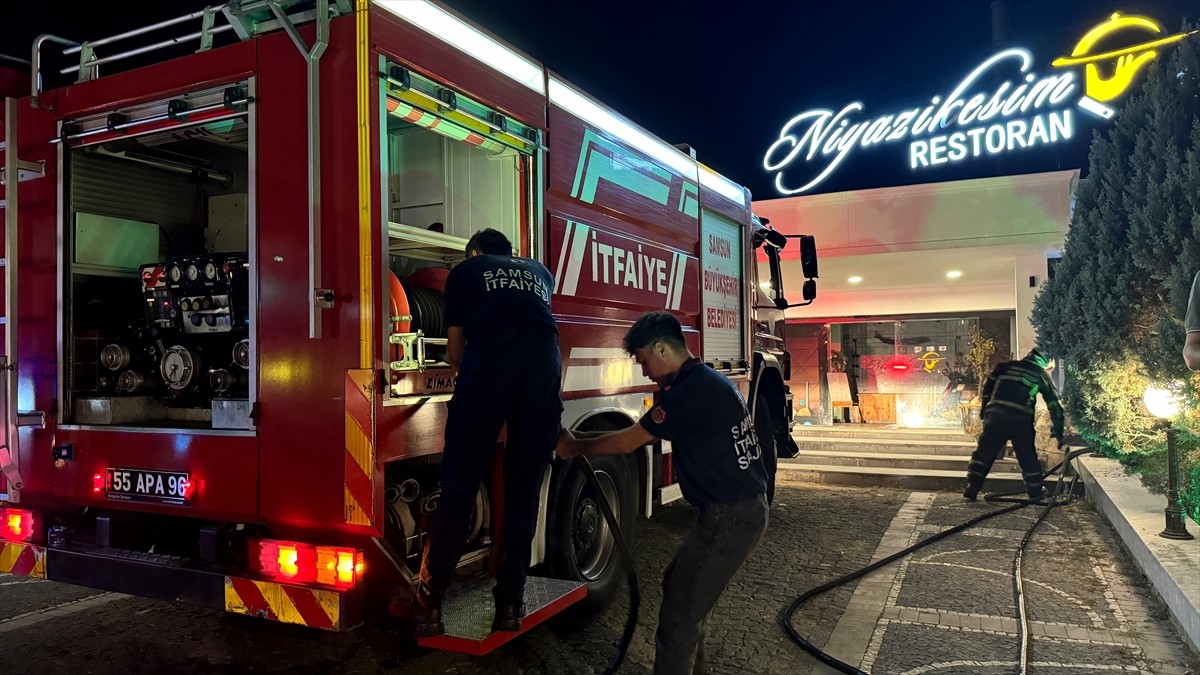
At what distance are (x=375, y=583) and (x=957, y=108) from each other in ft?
46.1

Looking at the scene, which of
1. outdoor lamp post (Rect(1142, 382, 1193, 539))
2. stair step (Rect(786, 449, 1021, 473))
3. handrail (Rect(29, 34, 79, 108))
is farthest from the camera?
stair step (Rect(786, 449, 1021, 473))

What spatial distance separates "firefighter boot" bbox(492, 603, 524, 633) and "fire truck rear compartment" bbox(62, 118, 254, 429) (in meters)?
1.26

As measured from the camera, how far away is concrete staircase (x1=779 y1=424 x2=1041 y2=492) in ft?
29.5

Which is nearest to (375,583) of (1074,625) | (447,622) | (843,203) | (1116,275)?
(447,622)

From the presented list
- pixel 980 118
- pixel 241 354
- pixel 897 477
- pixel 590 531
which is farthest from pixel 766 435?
pixel 980 118

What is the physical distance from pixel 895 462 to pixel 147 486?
8507 millimetres

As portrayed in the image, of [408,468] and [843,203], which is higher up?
[843,203]

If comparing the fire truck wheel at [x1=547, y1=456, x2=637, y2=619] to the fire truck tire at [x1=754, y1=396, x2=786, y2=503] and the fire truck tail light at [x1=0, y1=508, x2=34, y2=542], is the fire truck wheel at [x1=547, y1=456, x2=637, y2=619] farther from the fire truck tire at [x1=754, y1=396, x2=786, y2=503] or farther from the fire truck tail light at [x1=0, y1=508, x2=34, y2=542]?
the fire truck tire at [x1=754, y1=396, x2=786, y2=503]

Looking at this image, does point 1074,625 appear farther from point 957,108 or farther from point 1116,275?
point 957,108

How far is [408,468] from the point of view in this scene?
3.40 m

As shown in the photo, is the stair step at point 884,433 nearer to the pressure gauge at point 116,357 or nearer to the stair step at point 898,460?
the stair step at point 898,460

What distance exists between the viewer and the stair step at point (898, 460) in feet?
31.3

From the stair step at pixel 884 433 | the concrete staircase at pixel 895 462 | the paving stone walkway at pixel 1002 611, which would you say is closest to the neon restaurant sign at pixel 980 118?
the stair step at pixel 884 433

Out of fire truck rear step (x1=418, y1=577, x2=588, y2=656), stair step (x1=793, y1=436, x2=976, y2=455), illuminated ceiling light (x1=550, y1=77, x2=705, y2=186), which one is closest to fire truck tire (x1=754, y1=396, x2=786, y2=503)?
illuminated ceiling light (x1=550, y1=77, x2=705, y2=186)
